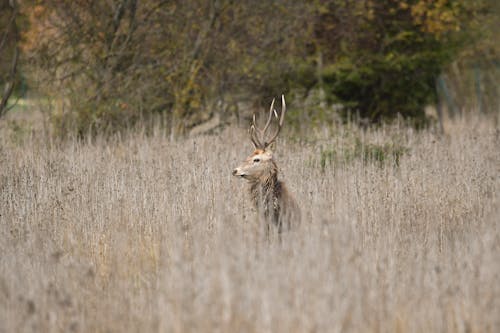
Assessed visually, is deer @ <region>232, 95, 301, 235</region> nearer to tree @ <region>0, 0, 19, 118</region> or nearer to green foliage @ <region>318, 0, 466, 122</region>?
tree @ <region>0, 0, 19, 118</region>

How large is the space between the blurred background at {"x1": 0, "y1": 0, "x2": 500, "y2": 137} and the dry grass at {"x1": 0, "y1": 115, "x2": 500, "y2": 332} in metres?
3.52

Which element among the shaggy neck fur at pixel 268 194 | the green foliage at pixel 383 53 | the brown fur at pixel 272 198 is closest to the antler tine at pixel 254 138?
the brown fur at pixel 272 198

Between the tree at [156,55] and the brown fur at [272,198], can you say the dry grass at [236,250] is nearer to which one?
the brown fur at [272,198]

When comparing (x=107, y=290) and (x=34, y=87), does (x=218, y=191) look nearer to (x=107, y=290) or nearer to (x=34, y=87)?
(x=107, y=290)

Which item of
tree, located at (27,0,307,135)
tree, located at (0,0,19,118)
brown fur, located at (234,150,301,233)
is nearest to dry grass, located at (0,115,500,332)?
brown fur, located at (234,150,301,233)

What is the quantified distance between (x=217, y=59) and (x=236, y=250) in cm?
984

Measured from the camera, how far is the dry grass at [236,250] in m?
3.69

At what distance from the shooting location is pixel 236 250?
391cm

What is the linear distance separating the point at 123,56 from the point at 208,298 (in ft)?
30.9

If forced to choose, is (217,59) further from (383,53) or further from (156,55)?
A: (383,53)

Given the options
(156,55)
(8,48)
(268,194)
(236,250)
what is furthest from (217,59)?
(236,250)

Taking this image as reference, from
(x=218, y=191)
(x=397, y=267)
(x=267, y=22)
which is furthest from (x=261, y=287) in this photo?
(x=267, y=22)

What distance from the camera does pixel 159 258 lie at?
5.03 m

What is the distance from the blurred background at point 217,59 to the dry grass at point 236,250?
138 inches
